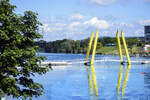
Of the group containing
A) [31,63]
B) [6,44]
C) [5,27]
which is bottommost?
[31,63]

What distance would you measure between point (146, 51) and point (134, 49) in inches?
514

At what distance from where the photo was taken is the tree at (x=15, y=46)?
41.9 feet

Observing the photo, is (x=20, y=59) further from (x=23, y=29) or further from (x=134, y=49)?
(x=134, y=49)

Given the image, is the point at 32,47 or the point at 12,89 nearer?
the point at 12,89

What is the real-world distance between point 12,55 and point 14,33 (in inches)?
47.8

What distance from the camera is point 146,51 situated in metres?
188

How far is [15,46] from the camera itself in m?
13.5

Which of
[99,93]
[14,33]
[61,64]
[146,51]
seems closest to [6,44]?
[14,33]

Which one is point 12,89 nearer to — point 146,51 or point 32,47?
point 32,47

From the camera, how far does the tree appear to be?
12773mm

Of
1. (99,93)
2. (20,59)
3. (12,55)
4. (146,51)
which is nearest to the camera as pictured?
(12,55)

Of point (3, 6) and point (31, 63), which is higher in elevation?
point (3, 6)

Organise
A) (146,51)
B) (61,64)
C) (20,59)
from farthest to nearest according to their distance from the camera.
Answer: (146,51) → (61,64) → (20,59)

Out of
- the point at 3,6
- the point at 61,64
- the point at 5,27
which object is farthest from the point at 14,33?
the point at 61,64
